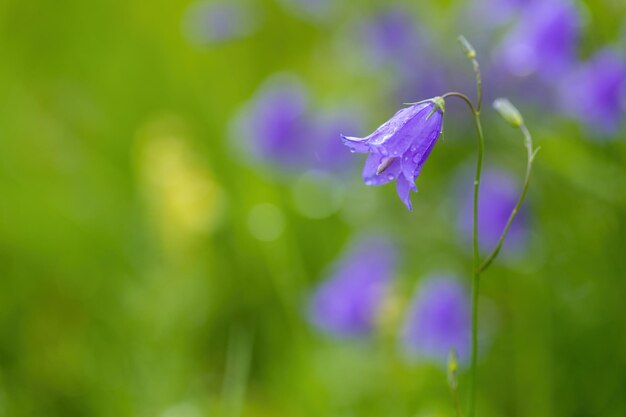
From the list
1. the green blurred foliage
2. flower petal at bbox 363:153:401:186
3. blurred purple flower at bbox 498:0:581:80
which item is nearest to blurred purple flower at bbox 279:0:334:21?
the green blurred foliage

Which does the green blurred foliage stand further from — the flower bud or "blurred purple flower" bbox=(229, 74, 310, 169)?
the flower bud

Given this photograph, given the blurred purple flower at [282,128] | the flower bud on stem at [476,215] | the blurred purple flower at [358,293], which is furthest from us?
the blurred purple flower at [282,128]

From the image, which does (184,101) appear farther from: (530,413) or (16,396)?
(530,413)

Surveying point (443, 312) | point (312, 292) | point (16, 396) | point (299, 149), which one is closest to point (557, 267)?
point (443, 312)

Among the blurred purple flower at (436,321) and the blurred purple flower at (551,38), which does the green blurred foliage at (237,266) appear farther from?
the blurred purple flower at (551,38)

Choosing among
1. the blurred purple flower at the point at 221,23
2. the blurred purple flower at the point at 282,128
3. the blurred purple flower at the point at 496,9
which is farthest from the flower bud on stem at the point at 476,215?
the blurred purple flower at the point at 221,23

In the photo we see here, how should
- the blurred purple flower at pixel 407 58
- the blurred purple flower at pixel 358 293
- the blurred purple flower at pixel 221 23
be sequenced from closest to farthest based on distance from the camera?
the blurred purple flower at pixel 358 293 → the blurred purple flower at pixel 407 58 → the blurred purple flower at pixel 221 23
